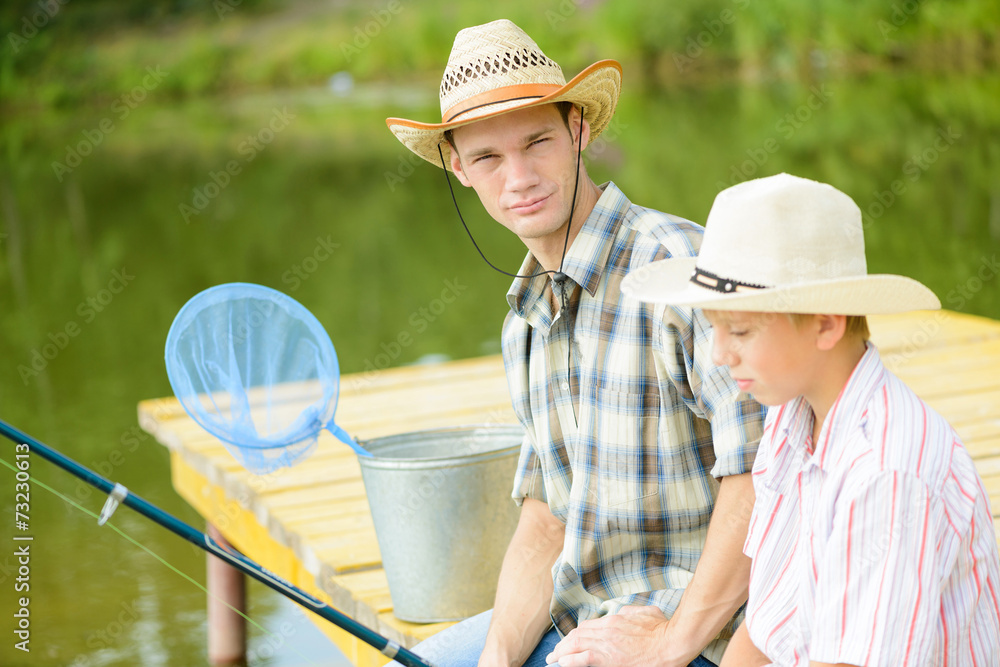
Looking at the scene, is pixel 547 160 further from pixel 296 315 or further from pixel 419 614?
pixel 419 614

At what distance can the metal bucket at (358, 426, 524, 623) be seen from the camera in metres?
2.20

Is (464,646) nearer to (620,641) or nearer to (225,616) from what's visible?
(620,641)

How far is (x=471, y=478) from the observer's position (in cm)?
222

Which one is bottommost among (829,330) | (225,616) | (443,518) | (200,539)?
(225,616)

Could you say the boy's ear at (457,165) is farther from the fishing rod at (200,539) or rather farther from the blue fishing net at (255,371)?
the fishing rod at (200,539)

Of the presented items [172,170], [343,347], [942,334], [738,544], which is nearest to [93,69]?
[172,170]

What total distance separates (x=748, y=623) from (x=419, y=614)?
101 cm

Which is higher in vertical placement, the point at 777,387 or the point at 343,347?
the point at 777,387

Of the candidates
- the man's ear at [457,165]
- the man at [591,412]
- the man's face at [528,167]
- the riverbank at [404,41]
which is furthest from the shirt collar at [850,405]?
the riverbank at [404,41]

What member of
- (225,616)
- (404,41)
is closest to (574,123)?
(225,616)

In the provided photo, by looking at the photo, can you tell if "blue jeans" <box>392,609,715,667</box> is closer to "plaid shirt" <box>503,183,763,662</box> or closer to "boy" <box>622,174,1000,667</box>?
"plaid shirt" <box>503,183,763,662</box>

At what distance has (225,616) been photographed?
11.9 ft

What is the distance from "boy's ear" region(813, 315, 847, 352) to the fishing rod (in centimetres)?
72

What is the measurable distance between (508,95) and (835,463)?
2.55 ft
